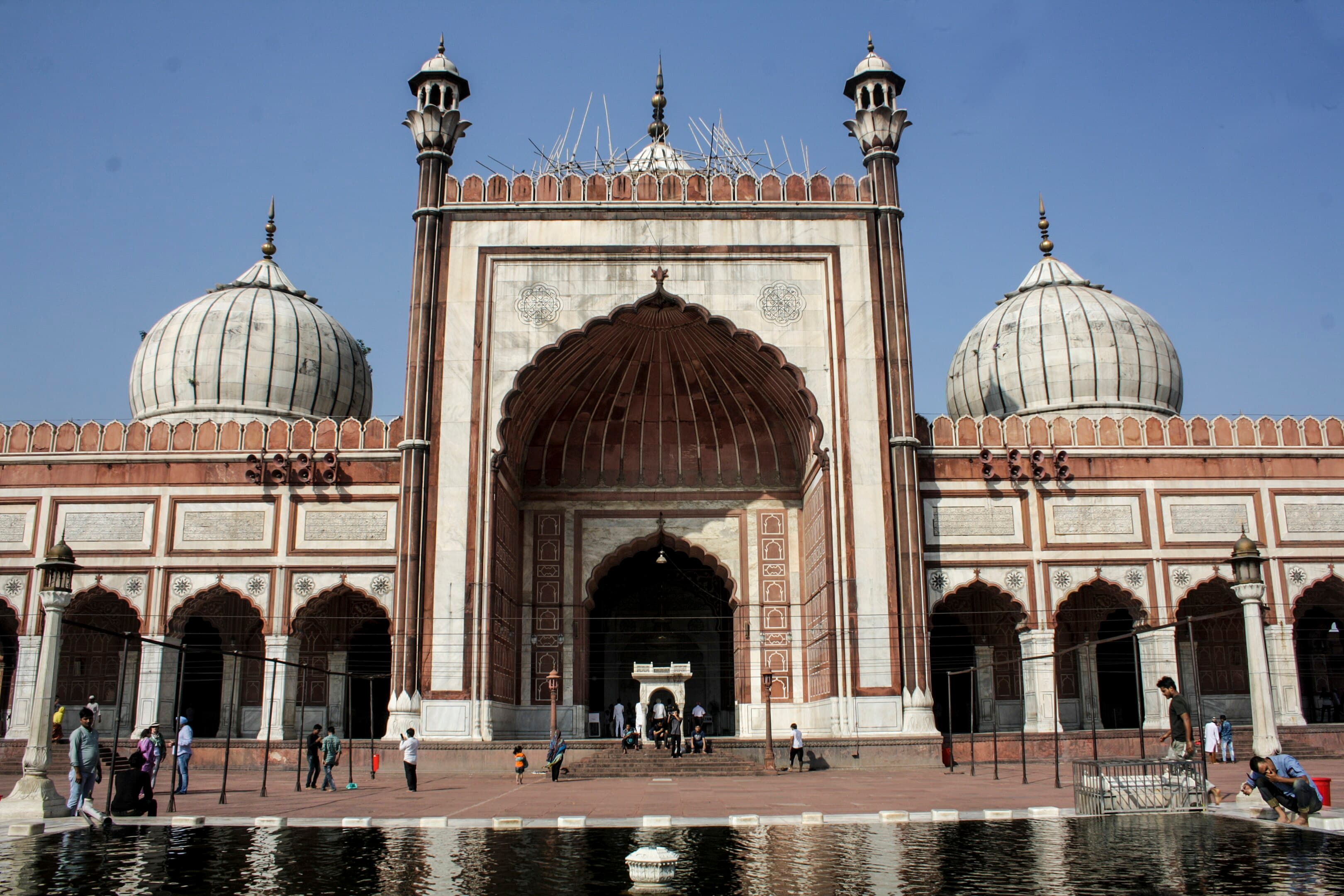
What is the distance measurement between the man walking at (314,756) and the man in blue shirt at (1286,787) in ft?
32.1

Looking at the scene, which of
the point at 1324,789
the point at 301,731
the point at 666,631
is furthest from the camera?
the point at 666,631

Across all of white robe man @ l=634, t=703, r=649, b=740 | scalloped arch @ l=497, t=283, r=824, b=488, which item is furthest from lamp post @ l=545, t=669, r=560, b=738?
scalloped arch @ l=497, t=283, r=824, b=488

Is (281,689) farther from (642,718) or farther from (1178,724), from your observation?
(1178,724)

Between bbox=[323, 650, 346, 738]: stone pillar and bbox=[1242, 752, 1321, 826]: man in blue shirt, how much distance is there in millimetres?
15292

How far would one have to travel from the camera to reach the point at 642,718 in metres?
19.2

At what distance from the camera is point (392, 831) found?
29.0ft

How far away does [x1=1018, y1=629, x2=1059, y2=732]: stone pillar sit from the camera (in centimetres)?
1820

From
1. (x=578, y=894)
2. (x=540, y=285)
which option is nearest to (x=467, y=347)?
(x=540, y=285)

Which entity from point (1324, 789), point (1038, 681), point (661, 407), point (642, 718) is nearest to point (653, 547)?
point (661, 407)

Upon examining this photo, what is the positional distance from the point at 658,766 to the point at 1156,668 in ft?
28.3

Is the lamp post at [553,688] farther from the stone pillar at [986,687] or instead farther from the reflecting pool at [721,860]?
the stone pillar at [986,687]

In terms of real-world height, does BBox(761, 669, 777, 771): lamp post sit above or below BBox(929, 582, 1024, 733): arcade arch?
below

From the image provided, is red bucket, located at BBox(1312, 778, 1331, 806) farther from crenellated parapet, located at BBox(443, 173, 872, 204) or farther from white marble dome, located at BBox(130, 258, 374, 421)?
white marble dome, located at BBox(130, 258, 374, 421)

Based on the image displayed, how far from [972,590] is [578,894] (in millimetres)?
15479
